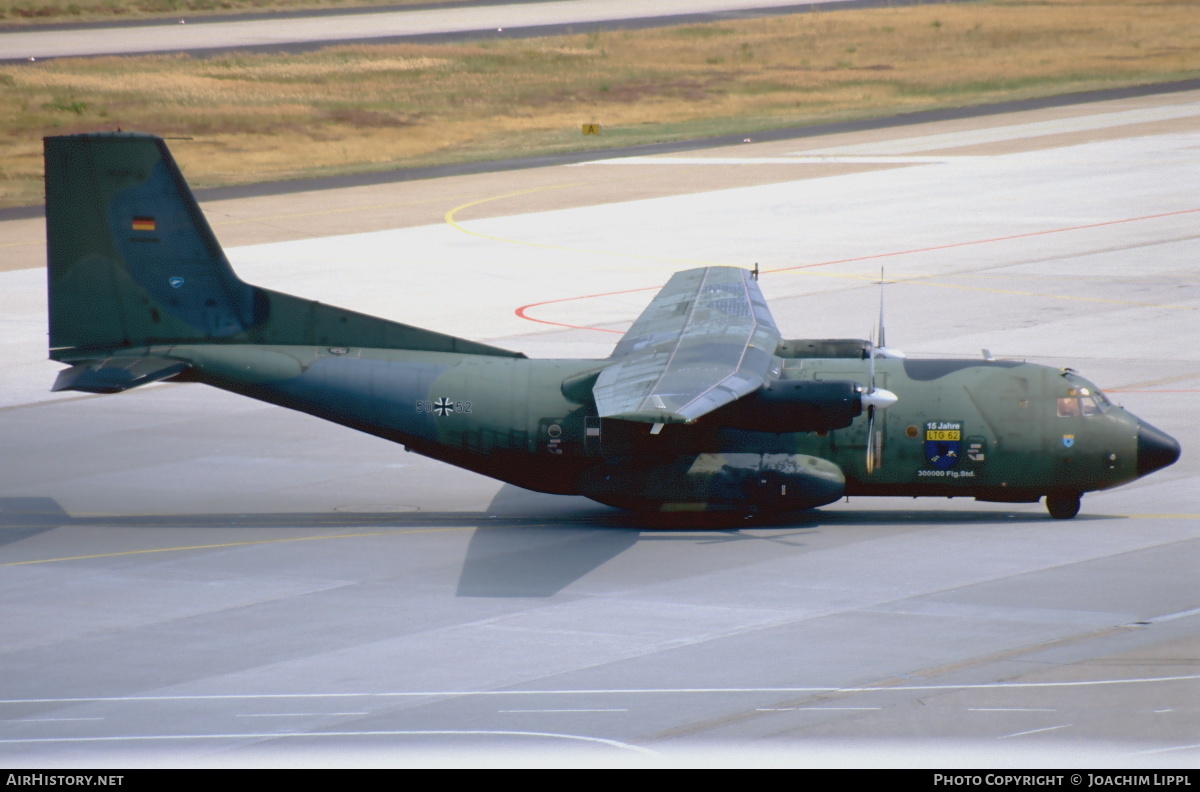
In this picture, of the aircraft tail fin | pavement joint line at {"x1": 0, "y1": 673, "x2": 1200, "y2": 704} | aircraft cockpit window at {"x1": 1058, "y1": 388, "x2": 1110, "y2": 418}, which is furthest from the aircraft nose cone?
the aircraft tail fin

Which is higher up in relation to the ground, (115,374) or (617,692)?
(115,374)

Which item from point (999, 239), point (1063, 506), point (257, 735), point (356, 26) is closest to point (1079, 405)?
point (1063, 506)

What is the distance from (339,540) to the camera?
28.1 metres

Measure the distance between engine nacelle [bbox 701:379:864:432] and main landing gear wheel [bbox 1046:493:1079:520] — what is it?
14.1ft

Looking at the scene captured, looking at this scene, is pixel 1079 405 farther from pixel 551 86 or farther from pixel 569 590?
pixel 551 86

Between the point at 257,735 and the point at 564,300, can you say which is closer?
the point at 257,735

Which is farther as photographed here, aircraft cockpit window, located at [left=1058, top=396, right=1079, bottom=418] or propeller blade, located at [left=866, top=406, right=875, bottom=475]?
aircraft cockpit window, located at [left=1058, top=396, right=1079, bottom=418]

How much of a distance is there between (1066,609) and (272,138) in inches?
2707

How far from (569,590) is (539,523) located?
14.4 ft

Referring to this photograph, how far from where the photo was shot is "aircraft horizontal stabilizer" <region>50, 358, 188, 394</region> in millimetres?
26750

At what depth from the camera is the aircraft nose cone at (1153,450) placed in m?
27.8

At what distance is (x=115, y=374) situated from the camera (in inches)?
1078

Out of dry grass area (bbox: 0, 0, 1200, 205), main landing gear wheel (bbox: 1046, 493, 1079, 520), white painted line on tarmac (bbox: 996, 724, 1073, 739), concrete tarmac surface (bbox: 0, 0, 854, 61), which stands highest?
concrete tarmac surface (bbox: 0, 0, 854, 61)

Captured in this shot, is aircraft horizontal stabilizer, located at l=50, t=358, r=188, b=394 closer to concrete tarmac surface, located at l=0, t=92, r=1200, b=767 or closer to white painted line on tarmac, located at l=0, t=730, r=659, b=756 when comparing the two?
concrete tarmac surface, located at l=0, t=92, r=1200, b=767
